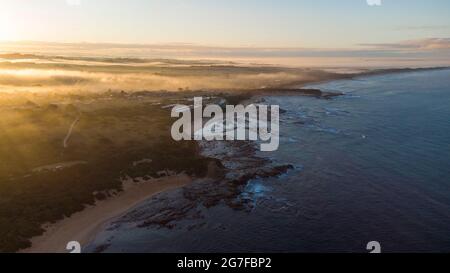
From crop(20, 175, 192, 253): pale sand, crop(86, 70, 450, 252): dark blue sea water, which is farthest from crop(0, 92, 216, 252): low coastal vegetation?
crop(86, 70, 450, 252): dark blue sea water

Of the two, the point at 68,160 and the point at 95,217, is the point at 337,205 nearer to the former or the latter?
the point at 95,217

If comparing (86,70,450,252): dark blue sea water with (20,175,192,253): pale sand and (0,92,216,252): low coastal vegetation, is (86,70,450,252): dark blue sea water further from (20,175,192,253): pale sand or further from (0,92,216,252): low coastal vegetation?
(0,92,216,252): low coastal vegetation

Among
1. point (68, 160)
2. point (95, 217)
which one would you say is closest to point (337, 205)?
point (95, 217)

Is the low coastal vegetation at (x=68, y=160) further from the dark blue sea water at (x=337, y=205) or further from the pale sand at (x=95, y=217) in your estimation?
the dark blue sea water at (x=337, y=205)

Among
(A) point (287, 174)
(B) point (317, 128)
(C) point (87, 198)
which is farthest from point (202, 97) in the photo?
(C) point (87, 198)

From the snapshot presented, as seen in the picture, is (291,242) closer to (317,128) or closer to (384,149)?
(384,149)
